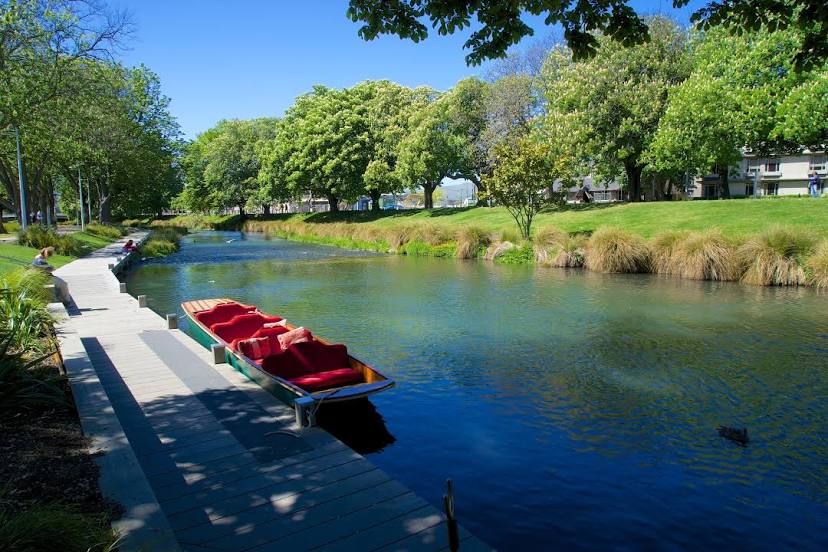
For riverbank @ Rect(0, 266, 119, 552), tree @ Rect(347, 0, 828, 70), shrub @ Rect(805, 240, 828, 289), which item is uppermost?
tree @ Rect(347, 0, 828, 70)

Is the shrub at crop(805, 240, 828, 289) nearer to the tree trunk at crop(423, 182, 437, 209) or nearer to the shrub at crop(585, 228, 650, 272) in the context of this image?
the shrub at crop(585, 228, 650, 272)

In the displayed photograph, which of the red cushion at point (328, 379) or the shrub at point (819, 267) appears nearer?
the red cushion at point (328, 379)

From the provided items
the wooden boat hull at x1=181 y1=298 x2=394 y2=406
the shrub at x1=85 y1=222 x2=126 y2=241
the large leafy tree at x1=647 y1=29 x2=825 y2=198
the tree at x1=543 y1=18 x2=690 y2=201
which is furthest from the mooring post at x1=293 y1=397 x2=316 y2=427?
the shrub at x1=85 y1=222 x2=126 y2=241

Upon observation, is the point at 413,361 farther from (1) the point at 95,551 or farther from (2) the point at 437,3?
(1) the point at 95,551

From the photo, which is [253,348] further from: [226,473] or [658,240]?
[658,240]

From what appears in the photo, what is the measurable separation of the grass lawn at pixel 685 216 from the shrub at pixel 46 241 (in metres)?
24.3

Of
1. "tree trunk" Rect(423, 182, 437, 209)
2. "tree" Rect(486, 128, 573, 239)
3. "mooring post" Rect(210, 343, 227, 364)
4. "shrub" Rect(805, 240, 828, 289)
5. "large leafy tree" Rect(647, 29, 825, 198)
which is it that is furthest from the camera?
"tree trunk" Rect(423, 182, 437, 209)

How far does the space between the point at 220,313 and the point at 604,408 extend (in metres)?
8.68

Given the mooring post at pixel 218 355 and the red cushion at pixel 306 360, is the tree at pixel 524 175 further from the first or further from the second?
the red cushion at pixel 306 360

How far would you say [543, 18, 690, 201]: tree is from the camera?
39406 millimetres

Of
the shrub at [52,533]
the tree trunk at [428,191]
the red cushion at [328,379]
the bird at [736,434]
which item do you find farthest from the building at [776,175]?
the shrub at [52,533]

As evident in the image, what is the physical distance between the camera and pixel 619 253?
26.3 meters

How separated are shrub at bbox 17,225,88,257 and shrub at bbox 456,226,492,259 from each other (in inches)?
844

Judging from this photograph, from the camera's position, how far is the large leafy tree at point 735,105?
1167 inches
